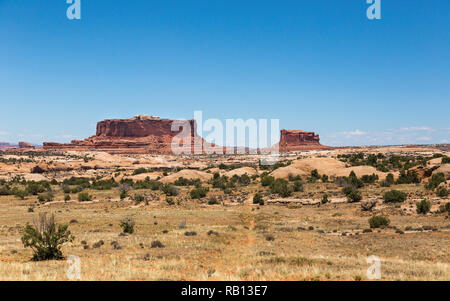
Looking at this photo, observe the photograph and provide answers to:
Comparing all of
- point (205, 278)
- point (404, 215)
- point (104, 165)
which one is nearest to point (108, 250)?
point (205, 278)

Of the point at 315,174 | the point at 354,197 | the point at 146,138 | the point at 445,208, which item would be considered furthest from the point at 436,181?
the point at 146,138

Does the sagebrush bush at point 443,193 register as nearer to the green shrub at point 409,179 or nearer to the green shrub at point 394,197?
the green shrub at point 394,197

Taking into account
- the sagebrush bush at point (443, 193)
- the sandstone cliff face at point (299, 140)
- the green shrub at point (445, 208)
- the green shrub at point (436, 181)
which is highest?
the sandstone cliff face at point (299, 140)

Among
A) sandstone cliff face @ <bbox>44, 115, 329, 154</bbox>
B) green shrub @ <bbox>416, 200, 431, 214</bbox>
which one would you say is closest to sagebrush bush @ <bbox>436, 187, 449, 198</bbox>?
green shrub @ <bbox>416, 200, 431, 214</bbox>

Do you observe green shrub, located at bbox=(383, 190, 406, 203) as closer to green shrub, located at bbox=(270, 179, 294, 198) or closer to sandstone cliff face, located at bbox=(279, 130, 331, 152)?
green shrub, located at bbox=(270, 179, 294, 198)

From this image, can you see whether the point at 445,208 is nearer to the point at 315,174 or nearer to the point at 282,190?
the point at 282,190

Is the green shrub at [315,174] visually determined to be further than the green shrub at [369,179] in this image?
Yes

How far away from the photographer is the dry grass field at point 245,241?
33.7 feet

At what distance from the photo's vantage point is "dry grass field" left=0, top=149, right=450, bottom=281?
33.7 ft

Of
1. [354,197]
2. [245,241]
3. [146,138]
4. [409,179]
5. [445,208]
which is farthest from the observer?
[146,138]

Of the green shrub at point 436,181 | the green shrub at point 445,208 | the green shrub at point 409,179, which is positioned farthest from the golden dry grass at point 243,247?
the green shrub at point 409,179

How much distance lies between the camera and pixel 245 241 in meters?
17.8

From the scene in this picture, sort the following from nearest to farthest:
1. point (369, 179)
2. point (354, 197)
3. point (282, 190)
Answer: point (354, 197), point (282, 190), point (369, 179)

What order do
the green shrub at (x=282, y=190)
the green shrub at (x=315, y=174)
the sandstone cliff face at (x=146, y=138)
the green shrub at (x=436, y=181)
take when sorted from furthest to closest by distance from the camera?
1. the sandstone cliff face at (x=146, y=138)
2. the green shrub at (x=315, y=174)
3. the green shrub at (x=282, y=190)
4. the green shrub at (x=436, y=181)
